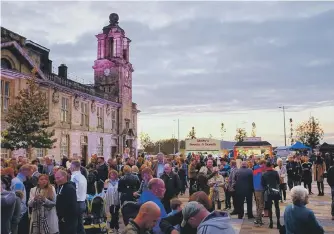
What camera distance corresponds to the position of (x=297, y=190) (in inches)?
237

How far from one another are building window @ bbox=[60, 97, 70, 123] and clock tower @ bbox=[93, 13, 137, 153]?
910 centimetres

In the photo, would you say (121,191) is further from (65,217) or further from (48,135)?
(48,135)

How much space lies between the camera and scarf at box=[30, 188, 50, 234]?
24.6 ft

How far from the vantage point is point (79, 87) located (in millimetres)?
36781

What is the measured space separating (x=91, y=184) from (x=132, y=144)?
33.7m

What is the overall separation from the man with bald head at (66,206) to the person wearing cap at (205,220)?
3181mm

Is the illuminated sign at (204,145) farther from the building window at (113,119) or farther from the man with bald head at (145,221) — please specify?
the man with bald head at (145,221)

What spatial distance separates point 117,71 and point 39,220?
3692 centimetres

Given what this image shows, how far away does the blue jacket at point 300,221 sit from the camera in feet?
18.4

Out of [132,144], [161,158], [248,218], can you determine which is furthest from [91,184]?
[132,144]

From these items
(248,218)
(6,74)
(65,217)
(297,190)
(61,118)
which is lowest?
(248,218)

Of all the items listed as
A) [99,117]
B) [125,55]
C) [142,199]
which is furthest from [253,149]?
[142,199]

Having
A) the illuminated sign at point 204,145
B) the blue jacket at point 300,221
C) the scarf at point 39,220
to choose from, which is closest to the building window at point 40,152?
the illuminated sign at point 204,145

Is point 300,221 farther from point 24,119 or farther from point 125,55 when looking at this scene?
point 125,55
